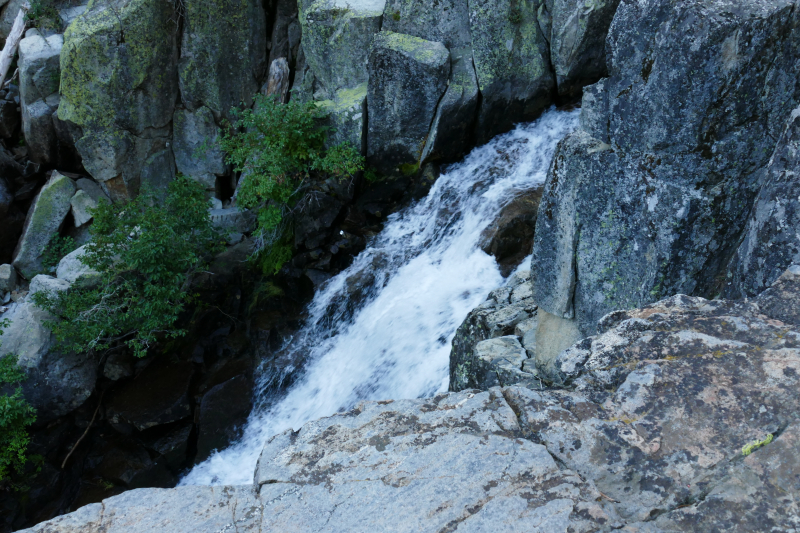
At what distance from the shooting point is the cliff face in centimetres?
214

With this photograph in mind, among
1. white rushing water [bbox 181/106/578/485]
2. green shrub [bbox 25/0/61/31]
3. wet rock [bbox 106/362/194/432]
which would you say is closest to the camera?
white rushing water [bbox 181/106/578/485]

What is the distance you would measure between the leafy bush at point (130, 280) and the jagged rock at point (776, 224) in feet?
28.6

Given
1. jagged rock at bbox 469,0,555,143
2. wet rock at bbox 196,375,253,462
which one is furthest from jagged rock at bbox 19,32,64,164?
jagged rock at bbox 469,0,555,143

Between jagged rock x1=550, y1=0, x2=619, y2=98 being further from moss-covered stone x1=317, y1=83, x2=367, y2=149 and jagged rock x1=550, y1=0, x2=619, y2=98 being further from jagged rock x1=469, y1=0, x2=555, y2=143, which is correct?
moss-covered stone x1=317, y1=83, x2=367, y2=149

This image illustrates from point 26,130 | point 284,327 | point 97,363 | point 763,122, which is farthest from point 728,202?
point 26,130

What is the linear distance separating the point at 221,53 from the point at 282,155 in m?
4.12

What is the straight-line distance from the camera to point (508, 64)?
1023 cm

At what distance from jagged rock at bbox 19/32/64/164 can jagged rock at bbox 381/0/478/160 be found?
8.20m

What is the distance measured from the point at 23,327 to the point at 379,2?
8871 mm

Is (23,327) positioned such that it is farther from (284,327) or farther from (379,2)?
(379,2)

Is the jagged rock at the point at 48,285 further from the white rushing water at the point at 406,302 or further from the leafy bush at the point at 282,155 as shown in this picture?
the white rushing water at the point at 406,302

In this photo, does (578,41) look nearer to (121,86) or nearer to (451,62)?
(451,62)

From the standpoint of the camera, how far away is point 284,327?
10297mm

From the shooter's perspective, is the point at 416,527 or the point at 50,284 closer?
the point at 416,527
